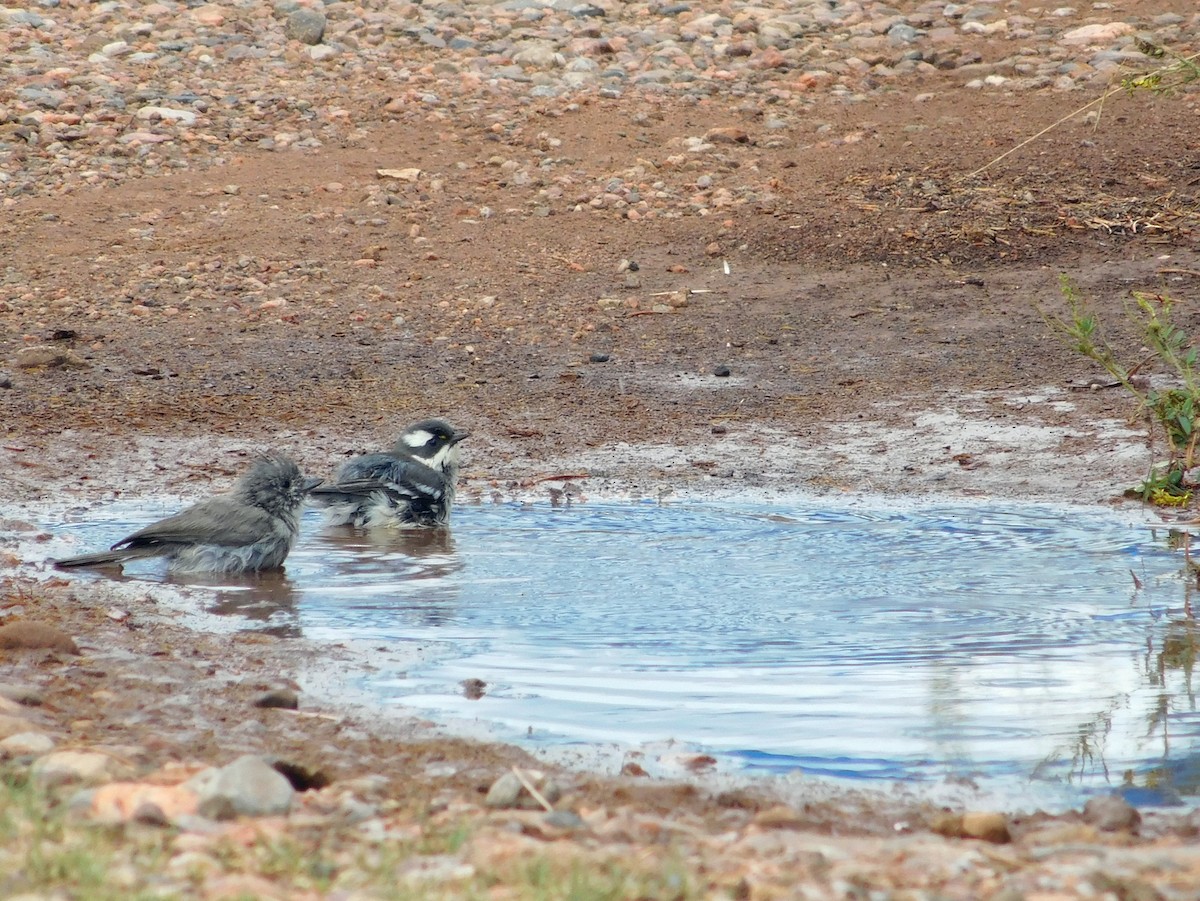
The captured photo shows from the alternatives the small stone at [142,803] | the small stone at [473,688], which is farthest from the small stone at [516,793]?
the small stone at [473,688]

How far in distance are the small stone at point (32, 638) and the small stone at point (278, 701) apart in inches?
34.8

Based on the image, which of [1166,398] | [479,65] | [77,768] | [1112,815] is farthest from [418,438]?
[479,65]

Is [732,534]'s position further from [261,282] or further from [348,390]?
[261,282]

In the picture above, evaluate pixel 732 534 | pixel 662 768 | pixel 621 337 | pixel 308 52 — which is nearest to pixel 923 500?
pixel 732 534

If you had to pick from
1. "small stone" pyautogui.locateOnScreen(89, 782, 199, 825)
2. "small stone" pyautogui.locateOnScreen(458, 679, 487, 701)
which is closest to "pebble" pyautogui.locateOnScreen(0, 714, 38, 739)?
"small stone" pyautogui.locateOnScreen(89, 782, 199, 825)

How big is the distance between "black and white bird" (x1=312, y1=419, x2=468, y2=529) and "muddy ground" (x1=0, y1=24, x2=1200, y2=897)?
15.2 inches

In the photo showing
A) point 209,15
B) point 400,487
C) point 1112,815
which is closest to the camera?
point 1112,815

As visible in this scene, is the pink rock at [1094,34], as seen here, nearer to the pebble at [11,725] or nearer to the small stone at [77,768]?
the pebble at [11,725]

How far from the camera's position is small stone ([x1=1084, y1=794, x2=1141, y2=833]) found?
4098 millimetres

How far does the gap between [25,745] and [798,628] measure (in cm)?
304

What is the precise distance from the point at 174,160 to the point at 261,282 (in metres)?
2.63

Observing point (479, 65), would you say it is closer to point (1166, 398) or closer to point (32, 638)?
point (1166, 398)

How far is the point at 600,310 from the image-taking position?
12.0m

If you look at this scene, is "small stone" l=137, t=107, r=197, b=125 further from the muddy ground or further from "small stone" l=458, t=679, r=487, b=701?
"small stone" l=458, t=679, r=487, b=701
